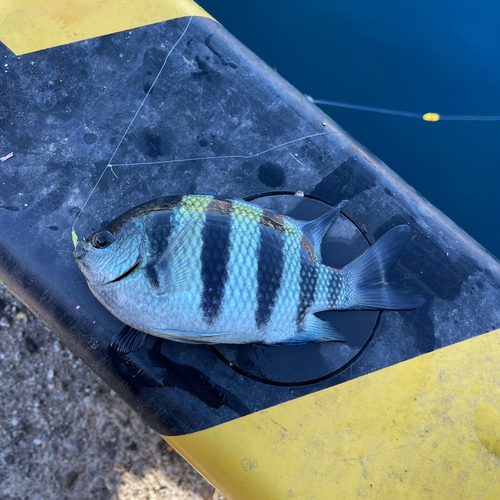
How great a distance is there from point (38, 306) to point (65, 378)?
68 centimetres

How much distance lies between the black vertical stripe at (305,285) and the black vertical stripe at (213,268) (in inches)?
12.5

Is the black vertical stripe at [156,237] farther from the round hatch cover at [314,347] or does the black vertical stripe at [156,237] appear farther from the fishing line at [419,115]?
the fishing line at [419,115]

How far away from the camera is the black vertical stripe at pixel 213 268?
1.32 meters

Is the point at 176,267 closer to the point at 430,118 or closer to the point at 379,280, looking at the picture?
the point at 379,280

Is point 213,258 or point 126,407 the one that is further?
point 126,407

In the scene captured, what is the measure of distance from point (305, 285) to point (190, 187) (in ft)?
2.48

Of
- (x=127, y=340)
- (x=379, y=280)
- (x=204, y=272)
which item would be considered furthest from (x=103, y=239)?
(x=379, y=280)

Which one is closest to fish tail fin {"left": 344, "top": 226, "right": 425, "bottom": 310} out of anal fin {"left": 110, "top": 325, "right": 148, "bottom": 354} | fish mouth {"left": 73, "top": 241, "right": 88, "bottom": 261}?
anal fin {"left": 110, "top": 325, "right": 148, "bottom": 354}

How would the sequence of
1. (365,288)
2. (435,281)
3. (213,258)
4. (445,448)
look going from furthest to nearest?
(435,281), (445,448), (365,288), (213,258)

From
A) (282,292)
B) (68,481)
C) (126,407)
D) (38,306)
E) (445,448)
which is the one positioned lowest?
(68,481)

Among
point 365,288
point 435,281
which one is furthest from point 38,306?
point 435,281

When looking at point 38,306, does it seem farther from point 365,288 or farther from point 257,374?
point 365,288

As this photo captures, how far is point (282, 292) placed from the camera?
1395mm

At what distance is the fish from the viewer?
1.32 meters
